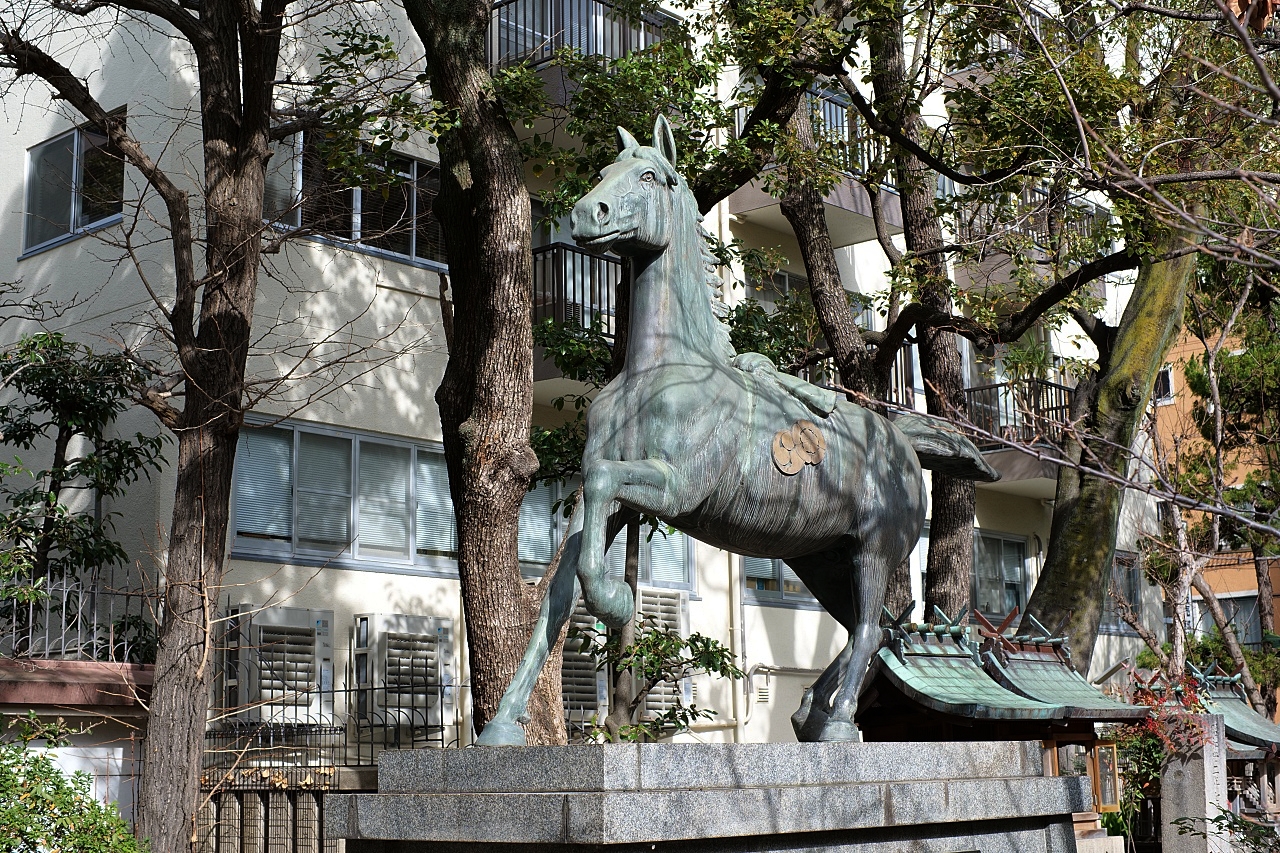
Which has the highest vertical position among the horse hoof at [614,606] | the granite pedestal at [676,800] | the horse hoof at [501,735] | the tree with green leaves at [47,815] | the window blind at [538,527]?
the window blind at [538,527]

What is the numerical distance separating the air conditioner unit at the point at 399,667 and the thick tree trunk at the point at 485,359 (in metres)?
4.18

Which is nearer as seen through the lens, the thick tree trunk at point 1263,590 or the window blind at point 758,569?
the window blind at point 758,569

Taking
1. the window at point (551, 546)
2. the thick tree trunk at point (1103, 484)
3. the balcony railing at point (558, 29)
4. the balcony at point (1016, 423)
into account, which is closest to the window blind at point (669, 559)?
the window at point (551, 546)

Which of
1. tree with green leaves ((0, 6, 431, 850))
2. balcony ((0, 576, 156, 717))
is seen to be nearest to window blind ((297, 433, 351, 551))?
tree with green leaves ((0, 6, 431, 850))

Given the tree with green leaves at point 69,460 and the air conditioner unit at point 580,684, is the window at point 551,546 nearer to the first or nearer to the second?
the air conditioner unit at point 580,684

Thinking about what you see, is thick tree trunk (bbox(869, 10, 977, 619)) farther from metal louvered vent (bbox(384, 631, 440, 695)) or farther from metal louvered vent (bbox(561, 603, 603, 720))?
metal louvered vent (bbox(384, 631, 440, 695))

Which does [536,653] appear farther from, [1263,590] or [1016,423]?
[1263,590]

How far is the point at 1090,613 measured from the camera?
12.3 m

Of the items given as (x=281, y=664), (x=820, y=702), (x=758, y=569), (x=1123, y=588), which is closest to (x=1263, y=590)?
(x=1123, y=588)

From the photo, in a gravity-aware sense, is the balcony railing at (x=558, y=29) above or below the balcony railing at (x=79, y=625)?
above

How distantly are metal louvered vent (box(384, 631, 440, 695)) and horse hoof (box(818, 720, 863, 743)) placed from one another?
8230 mm

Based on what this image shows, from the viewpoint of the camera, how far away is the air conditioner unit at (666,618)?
55.2 feet

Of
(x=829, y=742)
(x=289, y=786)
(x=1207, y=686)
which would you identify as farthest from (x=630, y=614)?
(x=289, y=786)

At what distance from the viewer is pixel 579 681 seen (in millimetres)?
16312
